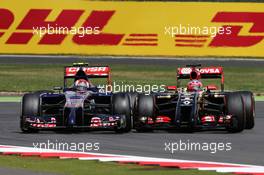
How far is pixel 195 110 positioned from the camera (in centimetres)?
1895

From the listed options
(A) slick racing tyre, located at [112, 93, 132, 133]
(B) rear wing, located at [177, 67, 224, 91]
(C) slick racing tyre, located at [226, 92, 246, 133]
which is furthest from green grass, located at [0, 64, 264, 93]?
(A) slick racing tyre, located at [112, 93, 132, 133]

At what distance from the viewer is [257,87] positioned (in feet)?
111

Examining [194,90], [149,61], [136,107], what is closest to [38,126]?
[136,107]

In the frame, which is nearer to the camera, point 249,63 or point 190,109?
point 190,109

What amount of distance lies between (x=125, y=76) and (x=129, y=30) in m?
7.51

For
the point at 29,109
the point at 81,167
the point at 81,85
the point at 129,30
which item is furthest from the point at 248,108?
the point at 129,30

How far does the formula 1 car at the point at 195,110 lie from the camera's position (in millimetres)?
18984

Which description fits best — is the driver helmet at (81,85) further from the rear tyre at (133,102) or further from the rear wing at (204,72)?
the rear wing at (204,72)

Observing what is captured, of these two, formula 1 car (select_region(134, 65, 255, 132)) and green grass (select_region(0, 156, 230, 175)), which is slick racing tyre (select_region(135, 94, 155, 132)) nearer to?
formula 1 car (select_region(134, 65, 255, 132))

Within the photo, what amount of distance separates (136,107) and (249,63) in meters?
25.4

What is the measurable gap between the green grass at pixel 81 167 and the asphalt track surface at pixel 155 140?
4.60ft

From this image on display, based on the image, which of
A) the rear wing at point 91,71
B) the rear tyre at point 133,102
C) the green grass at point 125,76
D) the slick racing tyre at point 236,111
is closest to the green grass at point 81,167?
the rear tyre at point 133,102

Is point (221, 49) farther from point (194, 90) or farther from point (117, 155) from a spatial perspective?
point (117, 155)

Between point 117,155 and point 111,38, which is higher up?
point 111,38
